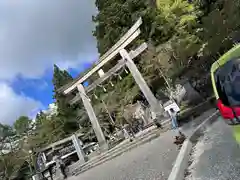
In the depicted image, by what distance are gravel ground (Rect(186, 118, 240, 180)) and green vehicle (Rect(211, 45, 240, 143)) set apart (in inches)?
56.7

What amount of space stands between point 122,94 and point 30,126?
24694 mm

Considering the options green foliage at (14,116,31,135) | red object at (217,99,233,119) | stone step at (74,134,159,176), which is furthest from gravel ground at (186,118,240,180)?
green foliage at (14,116,31,135)

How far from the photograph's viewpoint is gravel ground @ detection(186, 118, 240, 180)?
→ 17.7ft

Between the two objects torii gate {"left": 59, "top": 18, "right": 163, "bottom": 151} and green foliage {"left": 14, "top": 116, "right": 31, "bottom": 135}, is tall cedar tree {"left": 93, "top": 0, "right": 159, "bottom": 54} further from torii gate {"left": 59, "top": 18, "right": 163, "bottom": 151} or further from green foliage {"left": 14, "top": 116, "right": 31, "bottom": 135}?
green foliage {"left": 14, "top": 116, "right": 31, "bottom": 135}

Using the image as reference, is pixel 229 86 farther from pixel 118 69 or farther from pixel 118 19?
pixel 118 19

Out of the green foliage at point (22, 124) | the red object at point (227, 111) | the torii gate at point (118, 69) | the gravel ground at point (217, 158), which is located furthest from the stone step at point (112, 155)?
the green foliage at point (22, 124)

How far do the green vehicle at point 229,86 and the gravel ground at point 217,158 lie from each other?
4.72ft

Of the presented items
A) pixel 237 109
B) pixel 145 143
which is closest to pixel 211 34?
pixel 145 143

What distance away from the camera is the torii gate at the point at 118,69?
675 inches

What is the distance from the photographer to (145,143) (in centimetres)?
1499

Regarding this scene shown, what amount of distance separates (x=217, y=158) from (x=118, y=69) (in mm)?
12656

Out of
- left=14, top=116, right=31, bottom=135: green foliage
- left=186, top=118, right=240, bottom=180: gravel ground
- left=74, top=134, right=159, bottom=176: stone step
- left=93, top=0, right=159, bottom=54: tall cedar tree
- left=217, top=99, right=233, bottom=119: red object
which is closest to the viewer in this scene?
left=217, top=99, right=233, bottom=119: red object

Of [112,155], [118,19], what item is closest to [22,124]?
[118,19]

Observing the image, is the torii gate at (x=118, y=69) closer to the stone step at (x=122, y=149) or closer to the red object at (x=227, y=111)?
the stone step at (x=122, y=149)
